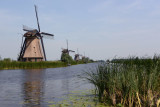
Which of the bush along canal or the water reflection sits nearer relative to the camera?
the bush along canal

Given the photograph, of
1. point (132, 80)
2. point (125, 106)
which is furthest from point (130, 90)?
point (125, 106)

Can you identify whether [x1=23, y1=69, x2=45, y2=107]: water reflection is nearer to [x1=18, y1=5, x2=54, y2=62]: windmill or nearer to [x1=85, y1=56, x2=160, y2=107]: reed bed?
[x1=85, y1=56, x2=160, y2=107]: reed bed

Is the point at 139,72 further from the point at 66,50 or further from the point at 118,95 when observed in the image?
the point at 66,50

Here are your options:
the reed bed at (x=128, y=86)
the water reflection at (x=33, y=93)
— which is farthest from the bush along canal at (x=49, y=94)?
the reed bed at (x=128, y=86)

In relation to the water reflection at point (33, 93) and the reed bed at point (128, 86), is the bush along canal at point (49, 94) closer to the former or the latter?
the water reflection at point (33, 93)

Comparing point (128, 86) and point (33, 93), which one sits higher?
point (128, 86)

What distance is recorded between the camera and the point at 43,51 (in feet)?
182

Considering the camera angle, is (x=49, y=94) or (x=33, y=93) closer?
(x=49, y=94)

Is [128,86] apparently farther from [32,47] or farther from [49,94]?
[32,47]

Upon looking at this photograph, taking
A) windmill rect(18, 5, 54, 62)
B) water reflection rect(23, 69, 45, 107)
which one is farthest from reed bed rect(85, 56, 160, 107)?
windmill rect(18, 5, 54, 62)

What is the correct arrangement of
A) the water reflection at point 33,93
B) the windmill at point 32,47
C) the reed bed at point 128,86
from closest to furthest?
the reed bed at point 128,86, the water reflection at point 33,93, the windmill at point 32,47

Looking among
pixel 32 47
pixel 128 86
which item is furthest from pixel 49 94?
pixel 32 47

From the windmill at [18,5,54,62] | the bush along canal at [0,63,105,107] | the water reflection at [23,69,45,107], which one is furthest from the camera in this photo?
the windmill at [18,5,54,62]

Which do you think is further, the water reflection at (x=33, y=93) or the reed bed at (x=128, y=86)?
the water reflection at (x=33, y=93)
